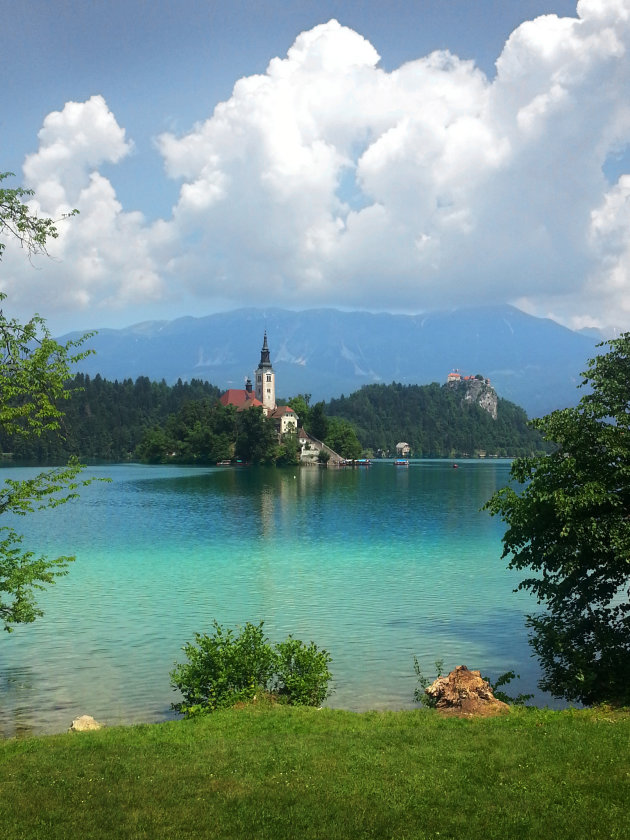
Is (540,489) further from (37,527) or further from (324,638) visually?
(37,527)

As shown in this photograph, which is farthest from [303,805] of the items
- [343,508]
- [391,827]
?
[343,508]

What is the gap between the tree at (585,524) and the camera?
1798 cm

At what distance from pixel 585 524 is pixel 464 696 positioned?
5.06 metres

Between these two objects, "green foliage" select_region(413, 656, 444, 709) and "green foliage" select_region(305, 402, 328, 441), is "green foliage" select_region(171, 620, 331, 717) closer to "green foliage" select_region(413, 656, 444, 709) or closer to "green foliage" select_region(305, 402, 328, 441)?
"green foliage" select_region(413, 656, 444, 709)

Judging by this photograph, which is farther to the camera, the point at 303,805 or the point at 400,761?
the point at 400,761

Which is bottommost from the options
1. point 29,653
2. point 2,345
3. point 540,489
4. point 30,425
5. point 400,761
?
point 29,653

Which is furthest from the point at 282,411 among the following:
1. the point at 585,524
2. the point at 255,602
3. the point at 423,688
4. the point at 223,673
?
the point at 585,524

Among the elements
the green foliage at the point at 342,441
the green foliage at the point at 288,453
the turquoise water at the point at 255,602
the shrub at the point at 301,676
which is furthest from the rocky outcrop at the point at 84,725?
the green foliage at the point at 342,441

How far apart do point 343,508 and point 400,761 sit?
64.3 meters

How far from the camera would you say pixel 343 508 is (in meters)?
76.6

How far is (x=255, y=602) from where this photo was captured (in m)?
31.6

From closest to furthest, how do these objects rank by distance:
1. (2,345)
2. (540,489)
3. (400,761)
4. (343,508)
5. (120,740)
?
(400,761), (120,740), (2,345), (540,489), (343,508)

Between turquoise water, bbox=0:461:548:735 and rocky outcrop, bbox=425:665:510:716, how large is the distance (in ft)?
5.28

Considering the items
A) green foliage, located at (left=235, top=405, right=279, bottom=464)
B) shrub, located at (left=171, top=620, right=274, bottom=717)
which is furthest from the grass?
green foliage, located at (left=235, top=405, right=279, bottom=464)
